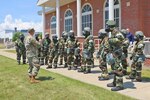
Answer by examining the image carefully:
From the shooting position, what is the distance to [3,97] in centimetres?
814

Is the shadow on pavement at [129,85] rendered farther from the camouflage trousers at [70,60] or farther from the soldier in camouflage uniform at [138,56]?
the camouflage trousers at [70,60]

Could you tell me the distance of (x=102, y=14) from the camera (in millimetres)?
22594

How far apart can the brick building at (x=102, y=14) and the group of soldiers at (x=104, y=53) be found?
5596 mm

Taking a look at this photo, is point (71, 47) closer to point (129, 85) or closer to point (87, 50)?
point (87, 50)

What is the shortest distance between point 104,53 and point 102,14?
512 inches

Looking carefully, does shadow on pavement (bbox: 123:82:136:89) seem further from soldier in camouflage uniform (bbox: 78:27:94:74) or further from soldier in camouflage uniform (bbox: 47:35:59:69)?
soldier in camouflage uniform (bbox: 47:35:59:69)

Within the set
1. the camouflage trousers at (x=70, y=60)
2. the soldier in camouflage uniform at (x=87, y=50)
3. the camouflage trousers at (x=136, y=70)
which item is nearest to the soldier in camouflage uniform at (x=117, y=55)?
the camouflage trousers at (x=136, y=70)

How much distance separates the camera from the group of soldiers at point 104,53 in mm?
8477

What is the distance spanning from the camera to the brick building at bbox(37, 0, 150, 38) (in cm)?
1870

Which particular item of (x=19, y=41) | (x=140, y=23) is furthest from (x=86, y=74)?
(x=140, y=23)

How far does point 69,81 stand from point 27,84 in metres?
1.36

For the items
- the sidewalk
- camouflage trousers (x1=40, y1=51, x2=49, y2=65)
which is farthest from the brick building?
the sidewalk

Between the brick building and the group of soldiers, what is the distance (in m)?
5.60

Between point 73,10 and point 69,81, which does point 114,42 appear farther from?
point 73,10
